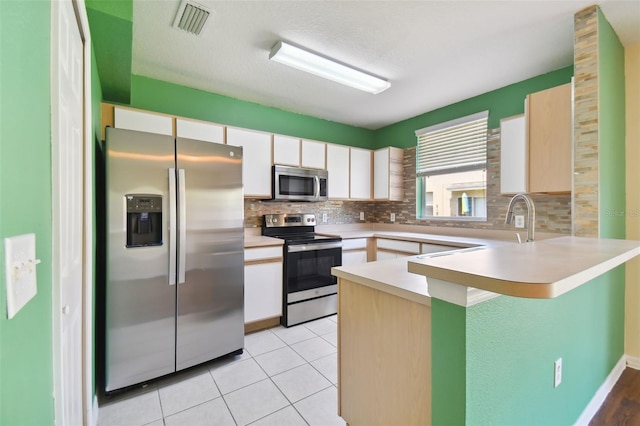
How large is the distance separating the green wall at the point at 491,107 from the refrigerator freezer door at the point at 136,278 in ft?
10.5

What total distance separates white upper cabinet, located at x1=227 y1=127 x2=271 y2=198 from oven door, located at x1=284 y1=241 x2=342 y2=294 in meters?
0.74

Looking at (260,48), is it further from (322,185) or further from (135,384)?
(135,384)

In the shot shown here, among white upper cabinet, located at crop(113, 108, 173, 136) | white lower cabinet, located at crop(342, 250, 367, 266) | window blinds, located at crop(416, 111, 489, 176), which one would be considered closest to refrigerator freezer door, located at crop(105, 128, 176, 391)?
white upper cabinet, located at crop(113, 108, 173, 136)

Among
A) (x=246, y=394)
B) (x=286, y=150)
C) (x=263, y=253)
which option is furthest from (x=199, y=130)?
(x=246, y=394)

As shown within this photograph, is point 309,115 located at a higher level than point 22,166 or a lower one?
higher

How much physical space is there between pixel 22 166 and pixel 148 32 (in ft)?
7.00

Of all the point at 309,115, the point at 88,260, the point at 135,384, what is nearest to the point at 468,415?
the point at 88,260

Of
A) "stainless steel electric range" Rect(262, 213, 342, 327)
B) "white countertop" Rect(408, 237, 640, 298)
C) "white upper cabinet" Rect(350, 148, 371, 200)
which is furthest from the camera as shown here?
"white upper cabinet" Rect(350, 148, 371, 200)

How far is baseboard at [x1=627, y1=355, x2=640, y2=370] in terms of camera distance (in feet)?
7.09

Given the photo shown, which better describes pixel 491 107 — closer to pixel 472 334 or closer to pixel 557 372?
pixel 557 372

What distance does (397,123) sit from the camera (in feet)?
14.0

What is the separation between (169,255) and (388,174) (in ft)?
9.75

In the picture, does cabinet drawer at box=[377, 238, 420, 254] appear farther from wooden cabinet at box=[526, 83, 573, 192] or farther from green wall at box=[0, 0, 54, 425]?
green wall at box=[0, 0, 54, 425]

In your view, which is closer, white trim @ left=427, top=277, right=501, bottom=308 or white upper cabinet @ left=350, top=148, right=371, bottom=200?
white trim @ left=427, top=277, right=501, bottom=308
